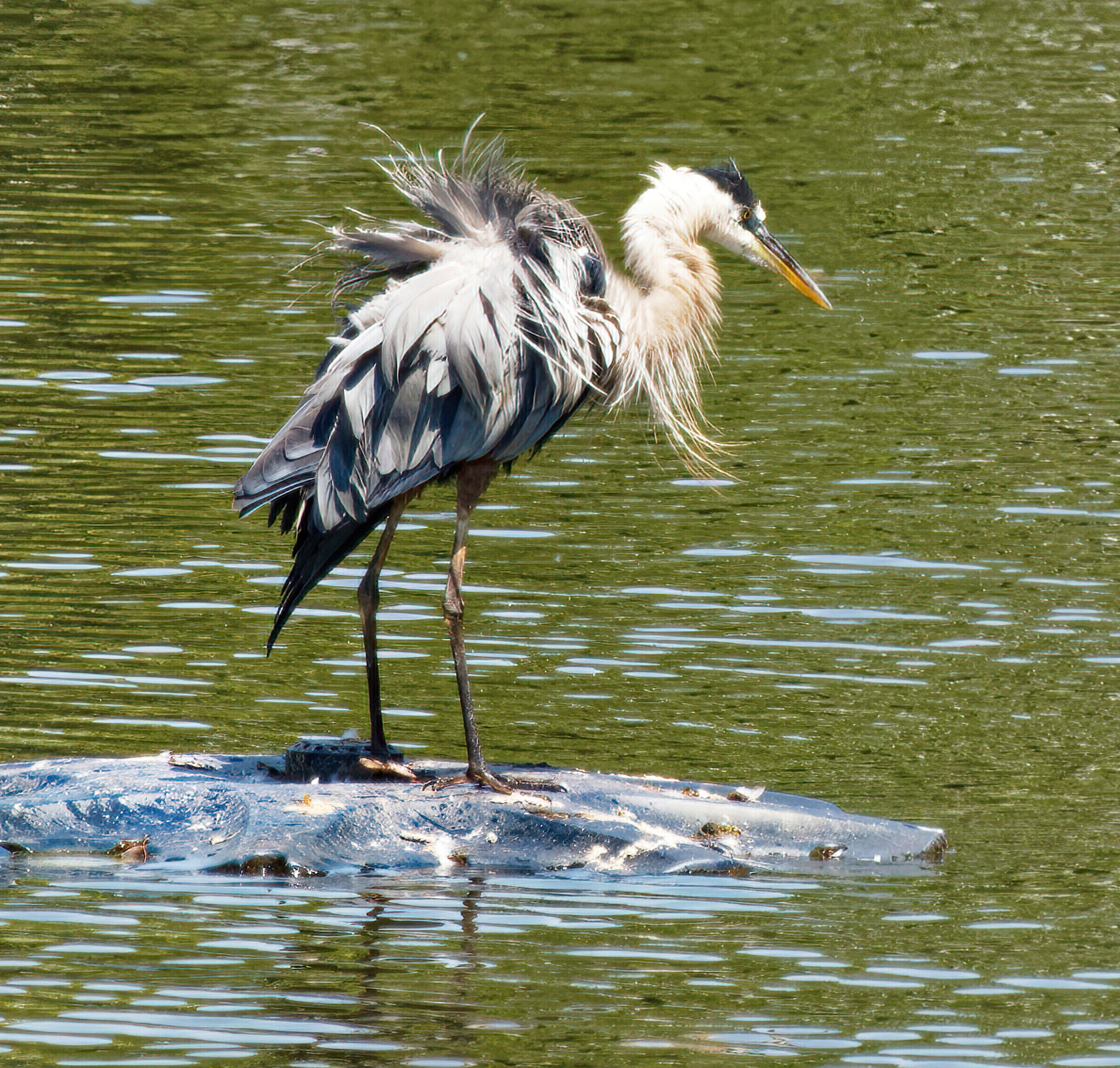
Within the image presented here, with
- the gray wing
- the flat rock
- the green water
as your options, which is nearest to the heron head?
the gray wing

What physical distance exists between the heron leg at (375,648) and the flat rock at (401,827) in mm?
92

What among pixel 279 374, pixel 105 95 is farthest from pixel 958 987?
pixel 105 95

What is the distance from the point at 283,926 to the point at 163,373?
8.19 m

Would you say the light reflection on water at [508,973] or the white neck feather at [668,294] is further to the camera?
the white neck feather at [668,294]

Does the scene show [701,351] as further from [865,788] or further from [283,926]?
[283,926]

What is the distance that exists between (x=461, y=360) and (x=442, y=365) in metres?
0.07

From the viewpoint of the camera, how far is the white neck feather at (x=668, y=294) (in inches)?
336

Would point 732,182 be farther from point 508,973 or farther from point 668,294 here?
point 508,973

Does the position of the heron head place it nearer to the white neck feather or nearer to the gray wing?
the white neck feather

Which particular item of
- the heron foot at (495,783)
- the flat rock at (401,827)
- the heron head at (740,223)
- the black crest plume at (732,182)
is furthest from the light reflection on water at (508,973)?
the black crest plume at (732,182)

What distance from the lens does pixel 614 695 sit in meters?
9.78

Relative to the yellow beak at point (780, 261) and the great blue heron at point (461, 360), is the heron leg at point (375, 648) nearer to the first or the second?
the great blue heron at point (461, 360)

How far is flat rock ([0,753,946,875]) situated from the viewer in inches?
305

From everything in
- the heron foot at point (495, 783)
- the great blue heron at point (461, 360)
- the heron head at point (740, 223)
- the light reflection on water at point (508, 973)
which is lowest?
the light reflection on water at point (508, 973)
